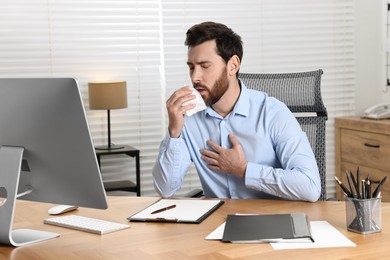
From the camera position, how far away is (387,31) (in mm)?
5426

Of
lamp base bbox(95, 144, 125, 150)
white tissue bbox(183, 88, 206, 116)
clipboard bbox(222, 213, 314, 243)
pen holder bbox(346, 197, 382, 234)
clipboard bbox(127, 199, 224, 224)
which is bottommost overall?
lamp base bbox(95, 144, 125, 150)

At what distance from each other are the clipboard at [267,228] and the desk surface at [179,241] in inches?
1.6

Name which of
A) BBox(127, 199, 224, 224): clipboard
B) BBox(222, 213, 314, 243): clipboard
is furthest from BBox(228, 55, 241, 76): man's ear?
BBox(222, 213, 314, 243): clipboard

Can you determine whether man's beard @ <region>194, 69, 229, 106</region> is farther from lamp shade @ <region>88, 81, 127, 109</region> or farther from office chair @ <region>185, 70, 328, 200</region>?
lamp shade @ <region>88, 81, 127, 109</region>

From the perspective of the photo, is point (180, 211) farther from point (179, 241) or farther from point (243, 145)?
point (243, 145)

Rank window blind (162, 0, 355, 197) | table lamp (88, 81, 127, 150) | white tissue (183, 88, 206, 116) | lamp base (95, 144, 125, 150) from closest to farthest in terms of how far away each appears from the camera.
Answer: white tissue (183, 88, 206, 116), table lamp (88, 81, 127, 150), lamp base (95, 144, 125, 150), window blind (162, 0, 355, 197)

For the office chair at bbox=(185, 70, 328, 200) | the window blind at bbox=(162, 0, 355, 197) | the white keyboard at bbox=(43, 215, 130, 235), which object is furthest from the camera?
the window blind at bbox=(162, 0, 355, 197)

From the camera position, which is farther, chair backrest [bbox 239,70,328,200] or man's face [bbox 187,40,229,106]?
chair backrest [bbox 239,70,328,200]

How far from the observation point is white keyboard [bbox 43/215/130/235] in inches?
85.5

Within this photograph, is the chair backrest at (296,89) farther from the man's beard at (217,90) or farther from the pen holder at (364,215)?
the pen holder at (364,215)

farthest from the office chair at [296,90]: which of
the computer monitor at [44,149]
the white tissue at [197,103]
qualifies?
the computer monitor at [44,149]

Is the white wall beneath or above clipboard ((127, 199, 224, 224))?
above

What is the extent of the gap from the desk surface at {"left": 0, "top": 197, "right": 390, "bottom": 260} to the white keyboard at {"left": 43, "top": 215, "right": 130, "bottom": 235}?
0.08ft

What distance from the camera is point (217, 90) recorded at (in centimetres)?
284
